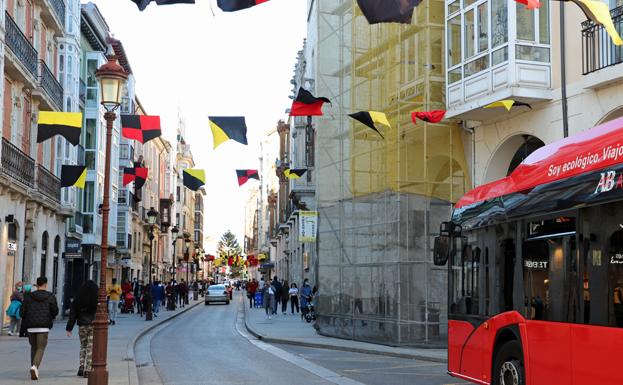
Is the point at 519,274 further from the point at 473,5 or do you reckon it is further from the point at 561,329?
the point at 473,5

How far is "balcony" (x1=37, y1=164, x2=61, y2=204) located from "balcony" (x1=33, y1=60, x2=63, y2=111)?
2.57 m

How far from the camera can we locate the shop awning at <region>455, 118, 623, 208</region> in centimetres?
820

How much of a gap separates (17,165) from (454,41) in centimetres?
1469

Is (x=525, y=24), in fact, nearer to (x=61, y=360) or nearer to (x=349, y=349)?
(x=349, y=349)

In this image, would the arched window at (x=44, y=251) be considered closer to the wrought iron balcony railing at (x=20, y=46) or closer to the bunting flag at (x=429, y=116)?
the wrought iron balcony railing at (x=20, y=46)

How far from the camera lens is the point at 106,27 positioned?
4516cm

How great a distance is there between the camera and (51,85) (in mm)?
31922

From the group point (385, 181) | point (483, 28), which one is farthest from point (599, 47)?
point (385, 181)

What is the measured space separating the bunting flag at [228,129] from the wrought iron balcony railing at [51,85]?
1380cm

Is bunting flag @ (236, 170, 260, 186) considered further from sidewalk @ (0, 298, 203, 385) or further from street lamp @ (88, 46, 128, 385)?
street lamp @ (88, 46, 128, 385)

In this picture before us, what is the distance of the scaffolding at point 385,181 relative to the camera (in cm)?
2114

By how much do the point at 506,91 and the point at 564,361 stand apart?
1078cm

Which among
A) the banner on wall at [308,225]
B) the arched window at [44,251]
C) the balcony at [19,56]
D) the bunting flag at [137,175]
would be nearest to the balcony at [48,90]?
the balcony at [19,56]

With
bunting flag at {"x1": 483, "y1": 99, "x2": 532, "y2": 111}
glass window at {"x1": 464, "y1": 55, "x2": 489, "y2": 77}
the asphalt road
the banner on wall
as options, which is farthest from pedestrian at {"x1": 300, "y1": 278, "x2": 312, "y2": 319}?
bunting flag at {"x1": 483, "y1": 99, "x2": 532, "y2": 111}
